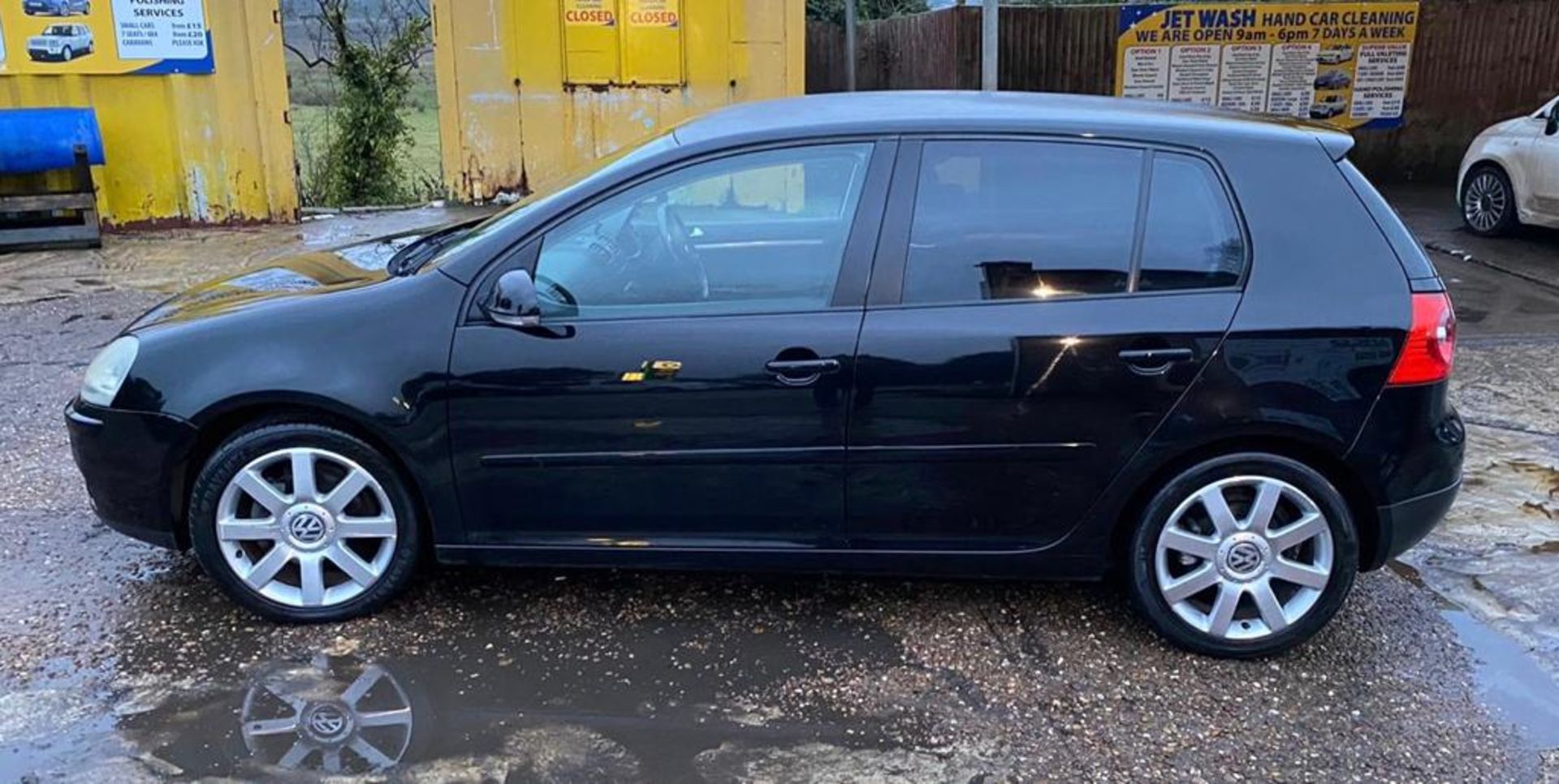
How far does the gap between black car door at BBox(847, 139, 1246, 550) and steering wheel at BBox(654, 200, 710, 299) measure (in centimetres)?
50

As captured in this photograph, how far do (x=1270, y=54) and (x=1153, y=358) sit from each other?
38.3 feet

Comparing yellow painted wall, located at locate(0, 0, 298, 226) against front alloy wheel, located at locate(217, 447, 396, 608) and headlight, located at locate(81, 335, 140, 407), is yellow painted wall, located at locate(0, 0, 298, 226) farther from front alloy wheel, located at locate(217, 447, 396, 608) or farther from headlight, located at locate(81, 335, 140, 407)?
front alloy wheel, located at locate(217, 447, 396, 608)

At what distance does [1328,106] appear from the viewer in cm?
1401

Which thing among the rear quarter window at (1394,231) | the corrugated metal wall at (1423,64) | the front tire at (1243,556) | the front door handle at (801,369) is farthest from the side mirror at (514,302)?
the corrugated metal wall at (1423,64)

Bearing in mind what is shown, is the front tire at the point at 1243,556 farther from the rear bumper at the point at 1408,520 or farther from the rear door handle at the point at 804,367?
the rear door handle at the point at 804,367

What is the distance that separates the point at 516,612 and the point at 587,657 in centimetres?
38

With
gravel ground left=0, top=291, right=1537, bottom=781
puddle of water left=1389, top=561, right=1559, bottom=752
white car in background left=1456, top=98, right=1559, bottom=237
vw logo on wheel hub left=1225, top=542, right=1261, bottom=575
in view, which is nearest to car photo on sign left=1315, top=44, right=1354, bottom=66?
white car in background left=1456, top=98, right=1559, bottom=237

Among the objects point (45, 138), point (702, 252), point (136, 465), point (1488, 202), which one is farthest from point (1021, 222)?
point (1488, 202)

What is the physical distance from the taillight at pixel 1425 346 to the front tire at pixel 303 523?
9.52 feet

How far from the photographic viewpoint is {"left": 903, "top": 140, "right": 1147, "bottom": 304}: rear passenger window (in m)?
3.46

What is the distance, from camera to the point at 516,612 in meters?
3.84

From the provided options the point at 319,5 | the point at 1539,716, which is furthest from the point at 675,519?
the point at 319,5

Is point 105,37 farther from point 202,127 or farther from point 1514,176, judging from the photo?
point 1514,176

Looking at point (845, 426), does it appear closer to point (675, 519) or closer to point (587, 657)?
point (675, 519)
